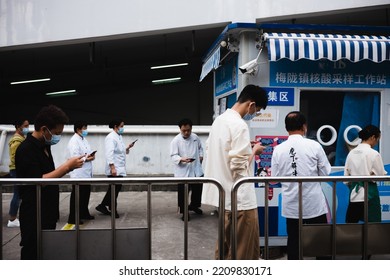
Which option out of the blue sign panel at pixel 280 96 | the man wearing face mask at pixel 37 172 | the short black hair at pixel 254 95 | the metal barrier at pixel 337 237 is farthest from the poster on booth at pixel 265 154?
the man wearing face mask at pixel 37 172

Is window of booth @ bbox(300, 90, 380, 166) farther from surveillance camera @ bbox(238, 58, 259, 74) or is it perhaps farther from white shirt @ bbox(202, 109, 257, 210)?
white shirt @ bbox(202, 109, 257, 210)

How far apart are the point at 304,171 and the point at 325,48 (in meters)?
1.81

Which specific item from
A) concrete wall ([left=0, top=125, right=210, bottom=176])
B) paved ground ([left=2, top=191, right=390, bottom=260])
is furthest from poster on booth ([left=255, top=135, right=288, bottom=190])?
concrete wall ([left=0, top=125, right=210, bottom=176])

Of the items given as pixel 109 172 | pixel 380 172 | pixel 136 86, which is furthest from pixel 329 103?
pixel 136 86

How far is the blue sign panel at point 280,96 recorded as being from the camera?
4.56 m

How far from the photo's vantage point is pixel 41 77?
14.0 m

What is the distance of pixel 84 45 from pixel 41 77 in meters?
4.40

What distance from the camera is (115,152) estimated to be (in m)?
6.00

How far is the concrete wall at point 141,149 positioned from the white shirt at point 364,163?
15.8ft

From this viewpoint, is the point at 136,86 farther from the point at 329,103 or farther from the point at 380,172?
the point at 380,172

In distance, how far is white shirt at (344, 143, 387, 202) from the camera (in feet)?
12.9

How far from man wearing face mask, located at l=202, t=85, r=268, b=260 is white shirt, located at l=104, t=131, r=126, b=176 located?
123 inches

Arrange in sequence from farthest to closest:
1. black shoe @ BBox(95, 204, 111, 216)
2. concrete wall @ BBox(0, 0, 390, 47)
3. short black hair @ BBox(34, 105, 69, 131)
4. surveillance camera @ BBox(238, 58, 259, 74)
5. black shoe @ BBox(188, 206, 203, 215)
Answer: concrete wall @ BBox(0, 0, 390, 47) < black shoe @ BBox(188, 206, 203, 215) < black shoe @ BBox(95, 204, 111, 216) < surveillance camera @ BBox(238, 58, 259, 74) < short black hair @ BBox(34, 105, 69, 131)

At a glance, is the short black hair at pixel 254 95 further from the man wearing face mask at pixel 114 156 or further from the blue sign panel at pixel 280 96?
the man wearing face mask at pixel 114 156
